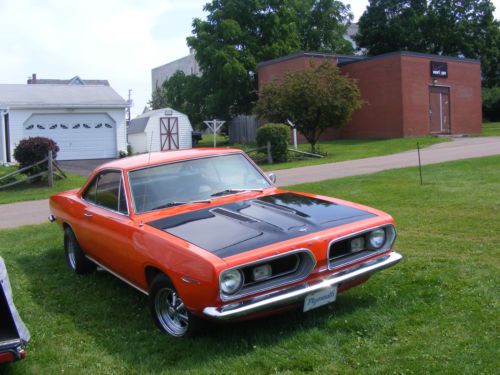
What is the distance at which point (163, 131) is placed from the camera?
120 ft

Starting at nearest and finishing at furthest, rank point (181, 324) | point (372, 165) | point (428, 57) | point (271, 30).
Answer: point (181, 324), point (372, 165), point (428, 57), point (271, 30)

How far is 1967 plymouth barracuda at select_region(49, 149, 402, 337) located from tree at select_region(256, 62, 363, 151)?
56.4 ft

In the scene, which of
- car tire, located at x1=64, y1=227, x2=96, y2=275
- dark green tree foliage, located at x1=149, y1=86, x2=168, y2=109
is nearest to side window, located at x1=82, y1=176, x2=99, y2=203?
car tire, located at x1=64, y1=227, x2=96, y2=275

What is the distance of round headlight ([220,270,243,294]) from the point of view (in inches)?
161

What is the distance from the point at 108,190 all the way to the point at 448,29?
4755 centimetres

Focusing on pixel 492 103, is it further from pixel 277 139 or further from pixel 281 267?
pixel 281 267

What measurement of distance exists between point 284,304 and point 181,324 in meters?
0.94

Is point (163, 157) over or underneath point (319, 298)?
over

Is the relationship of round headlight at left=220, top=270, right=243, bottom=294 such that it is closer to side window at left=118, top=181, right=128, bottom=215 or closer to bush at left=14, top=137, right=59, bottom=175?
side window at left=118, top=181, right=128, bottom=215

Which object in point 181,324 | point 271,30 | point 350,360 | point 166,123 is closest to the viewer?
point 350,360

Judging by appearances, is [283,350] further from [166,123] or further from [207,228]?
[166,123]

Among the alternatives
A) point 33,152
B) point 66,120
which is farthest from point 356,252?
point 66,120

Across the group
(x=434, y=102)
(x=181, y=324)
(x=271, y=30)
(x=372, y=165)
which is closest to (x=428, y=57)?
(x=434, y=102)

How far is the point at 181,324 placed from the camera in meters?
4.68
